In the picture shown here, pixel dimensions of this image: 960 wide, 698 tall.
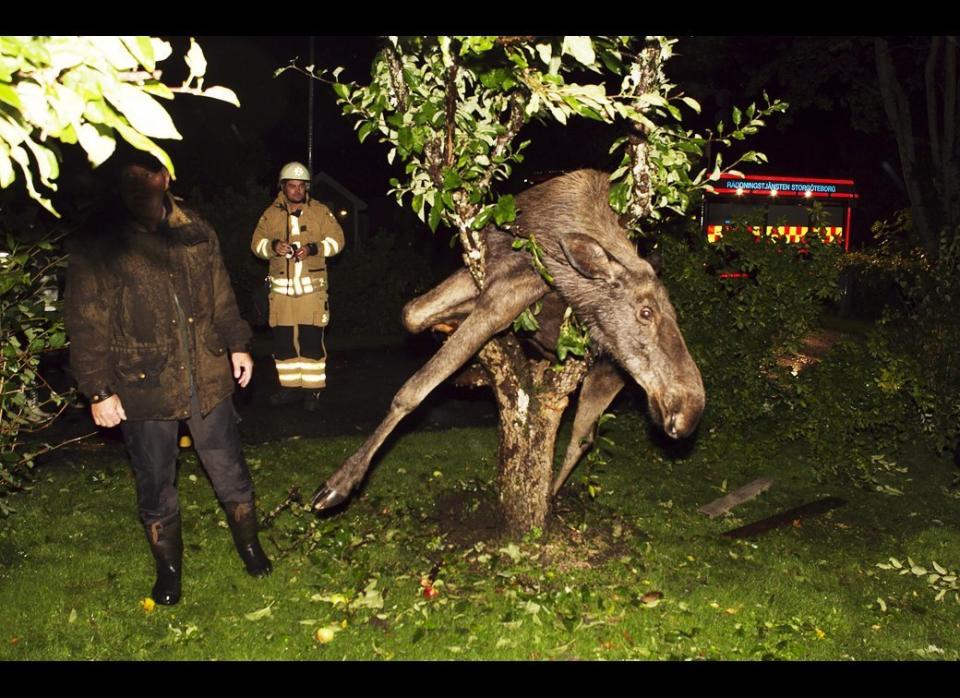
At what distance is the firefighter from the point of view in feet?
29.2

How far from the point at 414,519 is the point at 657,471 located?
2.66m

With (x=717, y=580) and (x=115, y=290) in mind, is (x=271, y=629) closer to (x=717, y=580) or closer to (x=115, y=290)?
(x=115, y=290)

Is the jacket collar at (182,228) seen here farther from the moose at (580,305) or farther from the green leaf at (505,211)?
the green leaf at (505,211)

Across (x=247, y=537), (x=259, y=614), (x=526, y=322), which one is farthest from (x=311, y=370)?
(x=526, y=322)

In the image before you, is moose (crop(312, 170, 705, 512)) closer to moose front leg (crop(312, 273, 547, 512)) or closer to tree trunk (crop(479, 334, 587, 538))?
moose front leg (crop(312, 273, 547, 512))

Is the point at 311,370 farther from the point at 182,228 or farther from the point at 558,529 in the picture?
the point at 182,228

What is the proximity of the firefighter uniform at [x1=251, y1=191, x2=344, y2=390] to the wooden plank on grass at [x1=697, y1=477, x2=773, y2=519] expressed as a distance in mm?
4377

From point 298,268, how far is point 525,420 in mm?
4355

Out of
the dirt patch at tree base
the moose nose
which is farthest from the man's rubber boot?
the moose nose

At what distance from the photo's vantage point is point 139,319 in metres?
4.64

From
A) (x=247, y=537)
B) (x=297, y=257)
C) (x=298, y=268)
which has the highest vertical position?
(x=297, y=257)

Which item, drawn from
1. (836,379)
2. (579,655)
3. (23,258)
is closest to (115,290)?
(23,258)

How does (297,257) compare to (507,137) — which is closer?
(507,137)

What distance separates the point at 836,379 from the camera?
7.52 m
